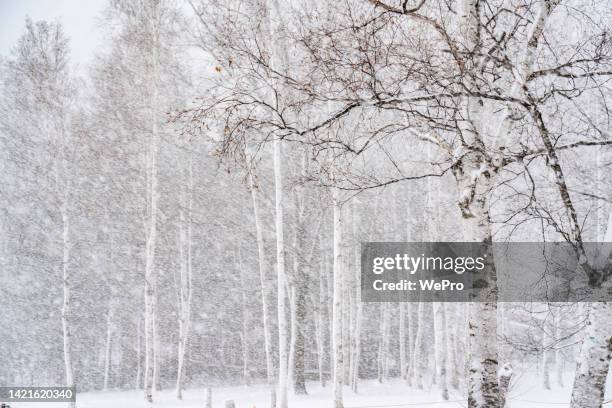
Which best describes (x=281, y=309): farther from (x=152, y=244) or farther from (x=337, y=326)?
(x=152, y=244)

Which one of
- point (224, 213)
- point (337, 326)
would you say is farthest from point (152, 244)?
point (224, 213)

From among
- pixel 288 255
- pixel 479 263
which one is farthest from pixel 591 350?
pixel 288 255

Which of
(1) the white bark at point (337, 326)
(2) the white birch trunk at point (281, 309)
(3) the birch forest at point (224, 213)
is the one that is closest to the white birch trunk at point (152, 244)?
(3) the birch forest at point (224, 213)

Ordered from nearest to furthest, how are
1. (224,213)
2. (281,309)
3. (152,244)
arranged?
1. (281,309)
2. (152,244)
3. (224,213)

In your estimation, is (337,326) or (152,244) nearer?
(337,326)

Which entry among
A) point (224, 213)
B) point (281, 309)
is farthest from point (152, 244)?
point (224, 213)

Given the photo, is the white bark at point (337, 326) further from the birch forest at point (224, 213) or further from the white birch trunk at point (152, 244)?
the white birch trunk at point (152, 244)

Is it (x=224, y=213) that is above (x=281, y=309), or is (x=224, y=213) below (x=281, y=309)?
above

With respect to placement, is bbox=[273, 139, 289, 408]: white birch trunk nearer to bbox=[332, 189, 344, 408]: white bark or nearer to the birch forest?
the birch forest

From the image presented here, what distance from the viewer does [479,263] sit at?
14.0 feet

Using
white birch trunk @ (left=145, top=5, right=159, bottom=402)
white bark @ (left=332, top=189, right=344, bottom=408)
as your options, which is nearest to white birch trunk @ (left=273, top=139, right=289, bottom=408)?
white bark @ (left=332, top=189, right=344, bottom=408)

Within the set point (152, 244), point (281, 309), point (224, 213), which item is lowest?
point (281, 309)

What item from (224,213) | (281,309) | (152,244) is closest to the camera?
(281,309)

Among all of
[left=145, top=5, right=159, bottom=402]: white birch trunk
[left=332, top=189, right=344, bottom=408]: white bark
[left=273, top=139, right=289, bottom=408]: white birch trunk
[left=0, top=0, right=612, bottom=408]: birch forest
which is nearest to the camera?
[left=0, top=0, right=612, bottom=408]: birch forest
